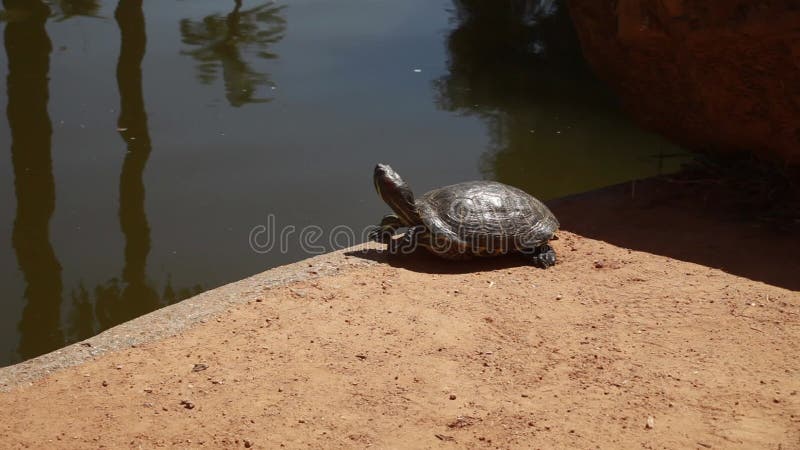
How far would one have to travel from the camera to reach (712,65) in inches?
296

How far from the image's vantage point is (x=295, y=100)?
995 centimetres

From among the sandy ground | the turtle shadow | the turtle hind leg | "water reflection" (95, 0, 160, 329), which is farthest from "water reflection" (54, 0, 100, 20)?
the turtle hind leg

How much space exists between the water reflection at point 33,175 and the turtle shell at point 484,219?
104 inches

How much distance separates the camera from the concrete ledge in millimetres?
4770

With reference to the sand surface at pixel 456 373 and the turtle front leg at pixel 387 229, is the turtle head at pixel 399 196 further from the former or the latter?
the sand surface at pixel 456 373

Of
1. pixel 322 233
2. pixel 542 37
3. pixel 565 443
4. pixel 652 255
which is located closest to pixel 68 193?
pixel 322 233

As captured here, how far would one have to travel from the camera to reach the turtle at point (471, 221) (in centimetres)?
595

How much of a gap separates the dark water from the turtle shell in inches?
57.8

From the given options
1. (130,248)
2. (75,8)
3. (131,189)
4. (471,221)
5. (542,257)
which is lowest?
(130,248)

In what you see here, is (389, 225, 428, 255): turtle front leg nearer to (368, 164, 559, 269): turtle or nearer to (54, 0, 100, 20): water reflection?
(368, 164, 559, 269): turtle

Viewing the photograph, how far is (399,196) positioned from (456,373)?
6.38 ft

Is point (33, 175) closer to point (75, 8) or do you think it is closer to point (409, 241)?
point (409, 241)

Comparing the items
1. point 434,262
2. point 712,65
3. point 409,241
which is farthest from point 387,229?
point 712,65

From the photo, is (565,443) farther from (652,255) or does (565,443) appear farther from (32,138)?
(32,138)
